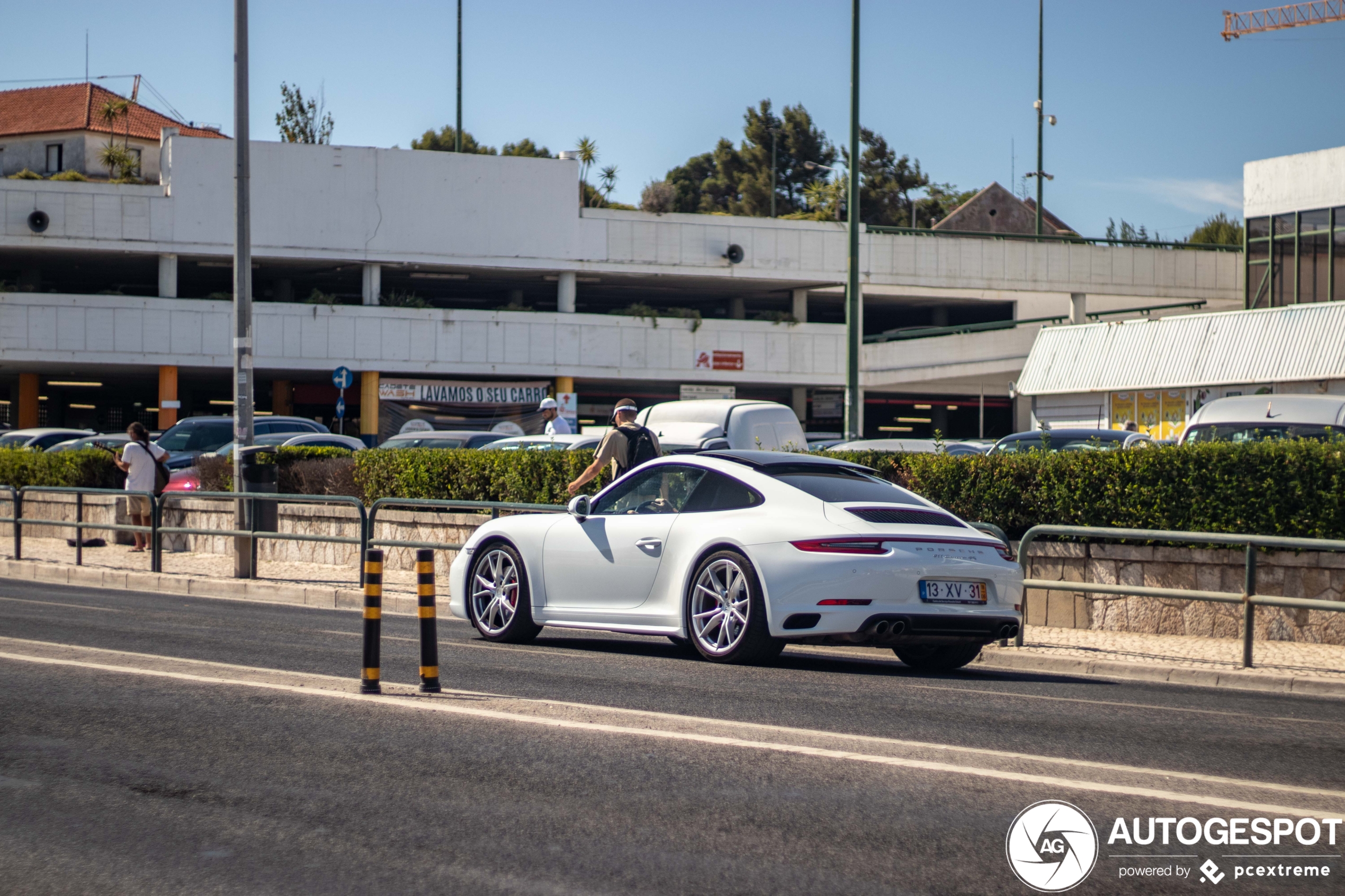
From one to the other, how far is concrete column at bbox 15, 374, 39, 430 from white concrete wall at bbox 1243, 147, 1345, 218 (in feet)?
130

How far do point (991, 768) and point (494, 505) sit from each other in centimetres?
875

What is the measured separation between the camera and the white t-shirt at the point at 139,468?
68.8ft

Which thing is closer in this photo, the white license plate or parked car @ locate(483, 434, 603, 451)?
the white license plate

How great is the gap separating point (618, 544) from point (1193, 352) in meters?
31.8

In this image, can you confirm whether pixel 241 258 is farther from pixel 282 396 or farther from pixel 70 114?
pixel 70 114

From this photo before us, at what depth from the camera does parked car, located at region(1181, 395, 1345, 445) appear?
1633 centimetres

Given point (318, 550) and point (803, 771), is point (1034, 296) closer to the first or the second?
point (318, 550)

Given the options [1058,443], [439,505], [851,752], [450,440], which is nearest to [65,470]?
[450,440]

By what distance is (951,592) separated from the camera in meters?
9.17

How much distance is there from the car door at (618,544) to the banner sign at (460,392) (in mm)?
39323

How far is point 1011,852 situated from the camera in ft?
15.6

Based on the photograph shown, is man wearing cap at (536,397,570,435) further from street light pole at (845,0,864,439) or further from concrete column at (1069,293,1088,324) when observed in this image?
concrete column at (1069,293,1088,324)

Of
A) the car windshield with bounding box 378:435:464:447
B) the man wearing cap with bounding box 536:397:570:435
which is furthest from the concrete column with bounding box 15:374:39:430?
the man wearing cap with bounding box 536:397:570:435

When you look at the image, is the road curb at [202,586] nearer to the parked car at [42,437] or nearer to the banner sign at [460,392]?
the parked car at [42,437]
